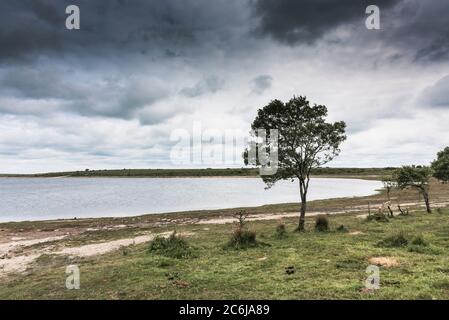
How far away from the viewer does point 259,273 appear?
1844cm

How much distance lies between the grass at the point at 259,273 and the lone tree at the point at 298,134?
7.12 metres

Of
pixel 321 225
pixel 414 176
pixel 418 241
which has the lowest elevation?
pixel 321 225

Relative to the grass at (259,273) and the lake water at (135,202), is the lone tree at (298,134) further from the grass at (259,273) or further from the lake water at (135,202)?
the lake water at (135,202)

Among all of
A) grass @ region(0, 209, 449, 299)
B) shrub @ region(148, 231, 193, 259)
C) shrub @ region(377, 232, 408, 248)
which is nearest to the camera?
grass @ region(0, 209, 449, 299)

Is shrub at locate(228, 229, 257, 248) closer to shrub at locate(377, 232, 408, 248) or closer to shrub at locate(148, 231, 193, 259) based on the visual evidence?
shrub at locate(148, 231, 193, 259)

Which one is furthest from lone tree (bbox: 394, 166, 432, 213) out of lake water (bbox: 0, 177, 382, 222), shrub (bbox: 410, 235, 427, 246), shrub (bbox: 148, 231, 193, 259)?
lake water (bbox: 0, 177, 382, 222)

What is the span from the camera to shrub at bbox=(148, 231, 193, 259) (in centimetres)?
2378

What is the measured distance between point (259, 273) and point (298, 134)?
1672 centimetres

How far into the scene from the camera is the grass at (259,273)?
15297mm

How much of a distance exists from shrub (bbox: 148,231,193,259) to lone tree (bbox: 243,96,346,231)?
10791 mm

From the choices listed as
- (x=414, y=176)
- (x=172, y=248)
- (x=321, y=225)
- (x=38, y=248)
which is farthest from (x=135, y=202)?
(x=172, y=248)

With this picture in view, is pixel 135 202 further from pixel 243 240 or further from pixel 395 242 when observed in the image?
pixel 395 242
